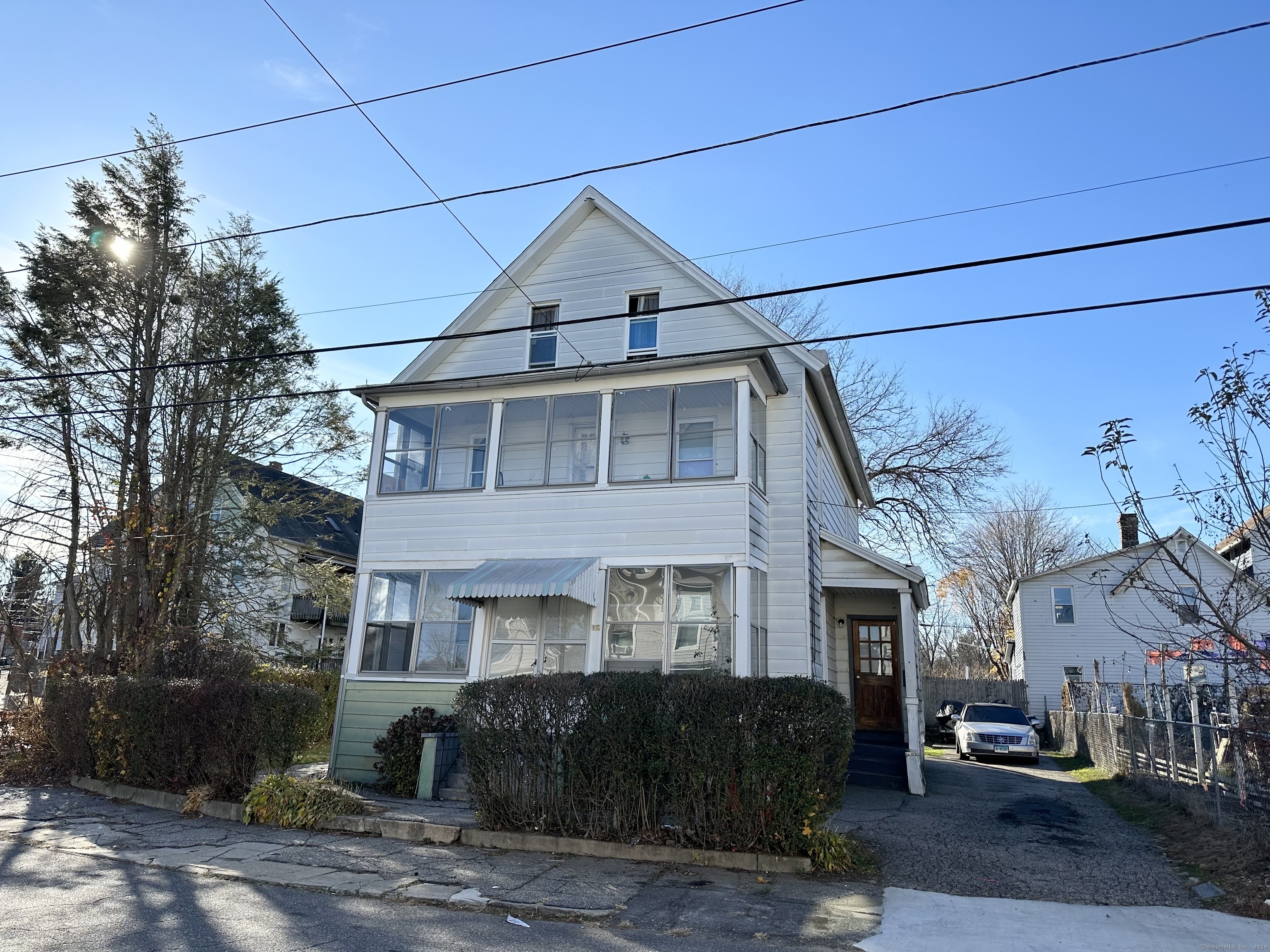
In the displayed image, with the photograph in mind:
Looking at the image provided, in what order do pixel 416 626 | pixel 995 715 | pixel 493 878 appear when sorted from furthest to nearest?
1. pixel 995 715
2. pixel 416 626
3. pixel 493 878

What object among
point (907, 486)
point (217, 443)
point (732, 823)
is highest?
point (907, 486)

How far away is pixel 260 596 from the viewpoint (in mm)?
18266

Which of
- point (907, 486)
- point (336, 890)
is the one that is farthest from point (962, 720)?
point (336, 890)

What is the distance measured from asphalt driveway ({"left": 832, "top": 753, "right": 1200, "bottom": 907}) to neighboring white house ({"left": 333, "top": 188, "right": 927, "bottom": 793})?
1.60 meters

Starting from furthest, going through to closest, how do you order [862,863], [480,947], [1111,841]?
[1111,841] → [862,863] → [480,947]

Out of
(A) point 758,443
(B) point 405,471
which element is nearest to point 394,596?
(B) point 405,471

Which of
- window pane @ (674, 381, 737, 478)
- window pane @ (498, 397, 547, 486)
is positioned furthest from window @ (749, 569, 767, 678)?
window pane @ (498, 397, 547, 486)

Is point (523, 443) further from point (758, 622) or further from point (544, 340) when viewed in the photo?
point (758, 622)

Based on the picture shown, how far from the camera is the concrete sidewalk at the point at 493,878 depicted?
6.29 meters

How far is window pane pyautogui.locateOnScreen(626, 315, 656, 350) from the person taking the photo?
14.8 m

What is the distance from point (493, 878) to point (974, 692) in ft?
90.2

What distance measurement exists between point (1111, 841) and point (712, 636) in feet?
17.1

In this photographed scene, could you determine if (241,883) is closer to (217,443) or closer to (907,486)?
(217,443)

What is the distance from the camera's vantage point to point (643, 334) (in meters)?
14.9
